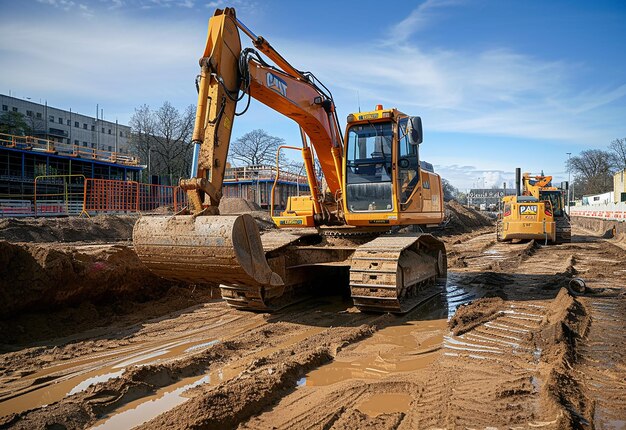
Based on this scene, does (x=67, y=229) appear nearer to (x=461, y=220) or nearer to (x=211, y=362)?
(x=211, y=362)

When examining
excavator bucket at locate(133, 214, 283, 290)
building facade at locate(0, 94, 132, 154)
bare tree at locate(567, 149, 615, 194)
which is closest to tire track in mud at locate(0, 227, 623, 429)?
excavator bucket at locate(133, 214, 283, 290)

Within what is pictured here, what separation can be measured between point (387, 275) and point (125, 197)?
1774cm

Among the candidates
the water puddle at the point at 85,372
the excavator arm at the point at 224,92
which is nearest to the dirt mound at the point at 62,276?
the water puddle at the point at 85,372

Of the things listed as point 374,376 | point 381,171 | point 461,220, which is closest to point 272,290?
point 381,171

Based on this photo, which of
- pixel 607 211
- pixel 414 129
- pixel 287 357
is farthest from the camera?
pixel 607 211

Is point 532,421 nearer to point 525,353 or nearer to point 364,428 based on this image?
point 364,428

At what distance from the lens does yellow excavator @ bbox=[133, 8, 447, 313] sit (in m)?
5.39

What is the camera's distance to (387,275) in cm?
629

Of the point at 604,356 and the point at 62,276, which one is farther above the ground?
the point at 62,276

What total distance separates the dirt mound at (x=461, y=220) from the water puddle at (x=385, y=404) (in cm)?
2515

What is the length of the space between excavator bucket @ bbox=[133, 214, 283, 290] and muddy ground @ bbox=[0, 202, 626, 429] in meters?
0.86

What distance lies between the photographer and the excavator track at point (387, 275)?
6324 mm

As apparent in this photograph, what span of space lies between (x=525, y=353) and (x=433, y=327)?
4.64ft

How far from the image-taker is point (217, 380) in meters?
4.36
